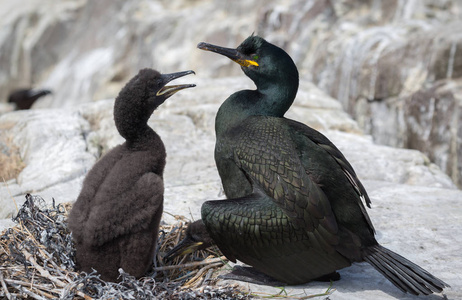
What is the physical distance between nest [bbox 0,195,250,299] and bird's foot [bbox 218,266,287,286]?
0.12 metres

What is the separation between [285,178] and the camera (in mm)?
2969

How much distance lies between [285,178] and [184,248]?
35.3 inches

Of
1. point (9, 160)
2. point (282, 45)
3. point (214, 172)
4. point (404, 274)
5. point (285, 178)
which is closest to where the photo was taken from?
point (404, 274)

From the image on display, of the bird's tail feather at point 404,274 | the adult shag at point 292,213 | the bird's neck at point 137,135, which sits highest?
the bird's neck at point 137,135

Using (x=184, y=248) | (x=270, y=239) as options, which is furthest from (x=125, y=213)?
(x=270, y=239)

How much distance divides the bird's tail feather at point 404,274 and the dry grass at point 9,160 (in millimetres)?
3820

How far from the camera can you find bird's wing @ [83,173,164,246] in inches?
113

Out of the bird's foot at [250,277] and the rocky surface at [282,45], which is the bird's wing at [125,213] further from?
the rocky surface at [282,45]

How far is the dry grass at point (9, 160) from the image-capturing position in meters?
5.37

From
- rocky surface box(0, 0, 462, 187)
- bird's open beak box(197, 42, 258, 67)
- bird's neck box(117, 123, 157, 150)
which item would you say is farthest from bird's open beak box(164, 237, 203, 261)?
rocky surface box(0, 0, 462, 187)

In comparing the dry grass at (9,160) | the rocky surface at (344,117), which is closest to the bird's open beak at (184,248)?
the rocky surface at (344,117)

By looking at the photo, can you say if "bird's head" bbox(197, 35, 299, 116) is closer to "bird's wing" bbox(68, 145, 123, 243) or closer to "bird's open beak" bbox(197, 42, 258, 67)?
"bird's open beak" bbox(197, 42, 258, 67)

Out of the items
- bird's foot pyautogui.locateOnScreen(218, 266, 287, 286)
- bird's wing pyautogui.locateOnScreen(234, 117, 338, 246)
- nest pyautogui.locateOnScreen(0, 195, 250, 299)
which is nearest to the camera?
nest pyautogui.locateOnScreen(0, 195, 250, 299)

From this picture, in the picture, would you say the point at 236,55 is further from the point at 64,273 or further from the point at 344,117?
the point at 344,117
